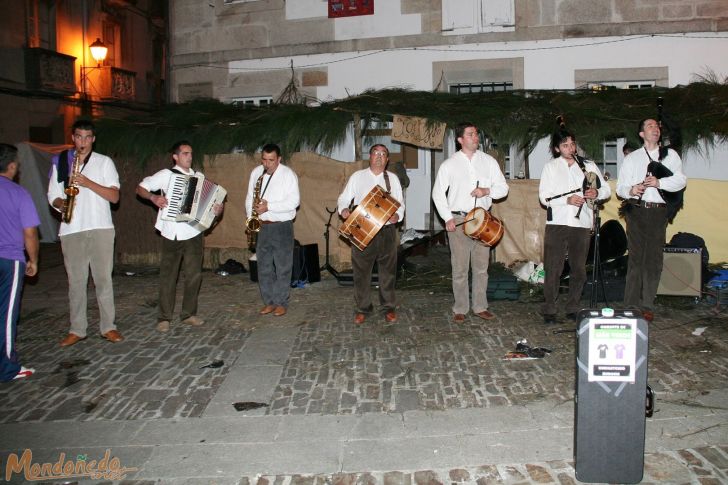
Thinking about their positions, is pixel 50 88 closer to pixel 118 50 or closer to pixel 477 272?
pixel 118 50

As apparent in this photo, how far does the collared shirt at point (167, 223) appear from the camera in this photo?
698 cm

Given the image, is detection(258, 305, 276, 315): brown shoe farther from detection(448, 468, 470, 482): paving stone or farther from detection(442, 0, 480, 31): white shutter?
detection(442, 0, 480, 31): white shutter

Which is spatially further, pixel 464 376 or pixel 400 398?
pixel 464 376

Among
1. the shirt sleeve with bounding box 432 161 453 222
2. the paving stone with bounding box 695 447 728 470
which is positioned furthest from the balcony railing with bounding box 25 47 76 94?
the paving stone with bounding box 695 447 728 470

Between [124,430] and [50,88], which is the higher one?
[50,88]

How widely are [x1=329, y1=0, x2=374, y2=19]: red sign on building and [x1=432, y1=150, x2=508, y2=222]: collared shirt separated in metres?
8.60

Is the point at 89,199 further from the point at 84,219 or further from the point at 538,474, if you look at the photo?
the point at 538,474

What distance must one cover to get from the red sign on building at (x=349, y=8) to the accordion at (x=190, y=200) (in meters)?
8.93

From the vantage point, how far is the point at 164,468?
407 centimetres

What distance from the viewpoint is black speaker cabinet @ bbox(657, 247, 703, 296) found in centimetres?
793

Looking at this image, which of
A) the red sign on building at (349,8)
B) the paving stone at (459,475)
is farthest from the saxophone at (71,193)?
the red sign on building at (349,8)

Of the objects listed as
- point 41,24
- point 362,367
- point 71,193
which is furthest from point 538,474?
point 41,24

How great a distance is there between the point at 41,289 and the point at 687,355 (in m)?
9.18

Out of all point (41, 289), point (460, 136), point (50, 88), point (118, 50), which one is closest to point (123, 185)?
point (41, 289)
